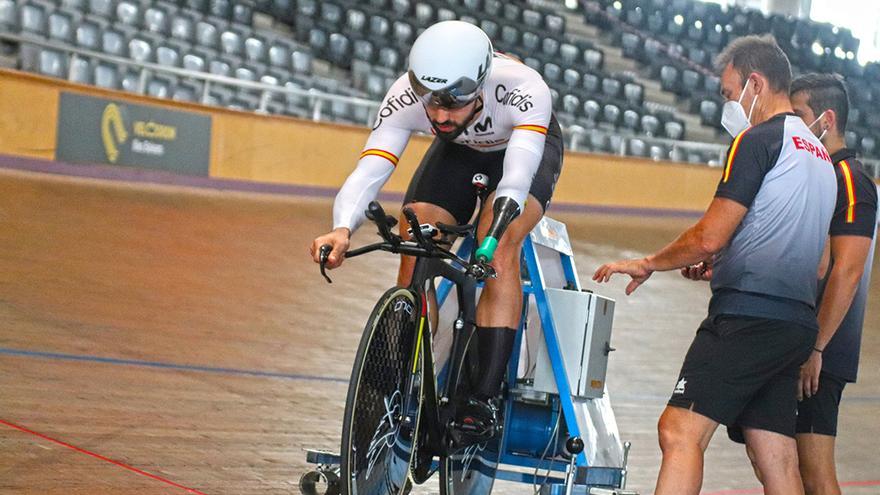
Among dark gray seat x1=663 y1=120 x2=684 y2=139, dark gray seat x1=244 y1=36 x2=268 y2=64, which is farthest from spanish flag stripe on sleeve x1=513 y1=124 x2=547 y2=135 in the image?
dark gray seat x1=663 y1=120 x2=684 y2=139

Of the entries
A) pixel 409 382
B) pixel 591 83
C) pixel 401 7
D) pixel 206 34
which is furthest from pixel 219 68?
pixel 409 382

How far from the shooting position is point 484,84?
3.28 meters

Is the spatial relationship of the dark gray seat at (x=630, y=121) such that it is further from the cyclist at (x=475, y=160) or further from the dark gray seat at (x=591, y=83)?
the cyclist at (x=475, y=160)

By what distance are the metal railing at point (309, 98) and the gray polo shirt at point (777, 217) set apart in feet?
32.6

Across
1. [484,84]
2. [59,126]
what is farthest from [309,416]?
[59,126]

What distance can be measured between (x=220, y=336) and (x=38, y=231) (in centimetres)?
277

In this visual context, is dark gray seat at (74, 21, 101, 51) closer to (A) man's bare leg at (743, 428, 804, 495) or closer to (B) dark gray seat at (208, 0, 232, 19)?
(B) dark gray seat at (208, 0, 232, 19)

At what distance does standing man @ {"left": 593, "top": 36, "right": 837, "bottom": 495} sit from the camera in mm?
2979

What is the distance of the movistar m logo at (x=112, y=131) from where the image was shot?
38.9 feet

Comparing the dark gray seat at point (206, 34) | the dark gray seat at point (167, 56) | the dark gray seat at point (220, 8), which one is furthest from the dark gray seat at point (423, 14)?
the dark gray seat at point (167, 56)

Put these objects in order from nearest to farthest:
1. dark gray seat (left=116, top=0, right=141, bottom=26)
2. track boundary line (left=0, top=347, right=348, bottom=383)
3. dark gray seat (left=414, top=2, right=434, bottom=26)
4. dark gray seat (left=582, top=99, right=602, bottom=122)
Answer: track boundary line (left=0, top=347, right=348, bottom=383) → dark gray seat (left=116, top=0, right=141, bottom=26) → dark gray seat (left=414, top=2, right=434, bottom=26) → dark gray seat (left=582, top=99, right=602, bottom=122)

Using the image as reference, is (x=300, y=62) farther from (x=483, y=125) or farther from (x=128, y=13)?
(x=483, y=125)

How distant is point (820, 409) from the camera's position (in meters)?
3.43

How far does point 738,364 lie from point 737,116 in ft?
2.26
